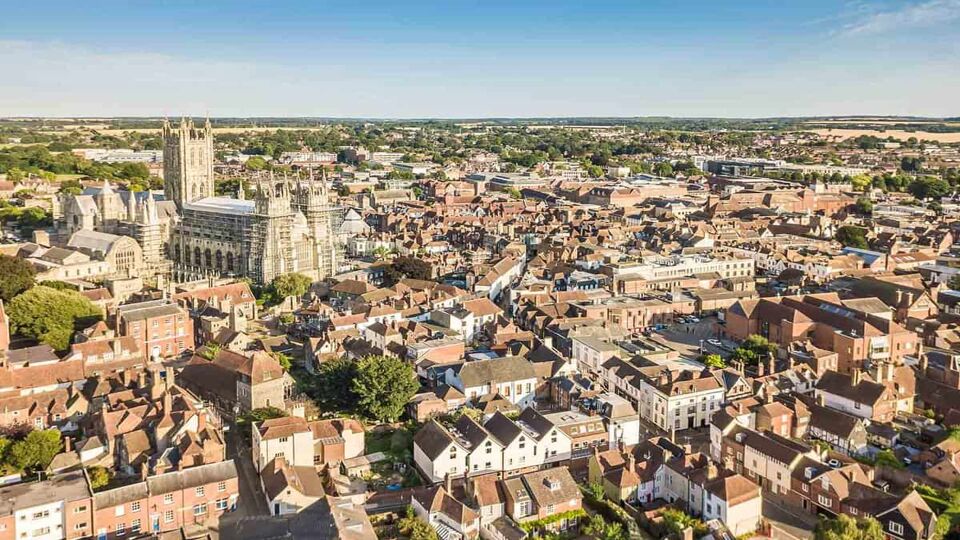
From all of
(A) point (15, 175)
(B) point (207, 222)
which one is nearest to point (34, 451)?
(B) point (207, 222)

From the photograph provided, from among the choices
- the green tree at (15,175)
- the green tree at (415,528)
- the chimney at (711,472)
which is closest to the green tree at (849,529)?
the chimney at (711,472)

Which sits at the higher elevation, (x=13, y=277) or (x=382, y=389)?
(x=13, y=277)

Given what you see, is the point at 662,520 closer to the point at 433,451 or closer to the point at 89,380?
the point at 433,451

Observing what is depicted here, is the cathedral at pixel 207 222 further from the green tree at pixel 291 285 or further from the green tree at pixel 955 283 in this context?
the green tree at pixel 955 283

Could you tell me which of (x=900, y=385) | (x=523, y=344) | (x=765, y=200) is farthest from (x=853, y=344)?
(x=765, y=200)

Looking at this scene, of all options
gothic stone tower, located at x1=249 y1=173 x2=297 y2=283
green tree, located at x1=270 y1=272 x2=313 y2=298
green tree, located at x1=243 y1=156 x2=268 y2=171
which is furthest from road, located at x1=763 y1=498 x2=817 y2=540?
green tree, located at x1=243 y1=156 x2=268 y2=171

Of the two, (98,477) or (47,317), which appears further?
(47,317)

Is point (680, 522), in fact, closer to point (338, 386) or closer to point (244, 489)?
point (244, 489)

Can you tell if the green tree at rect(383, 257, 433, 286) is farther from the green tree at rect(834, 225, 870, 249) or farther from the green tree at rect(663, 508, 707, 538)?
the green tree at rect(834, 225, 870, 249)
